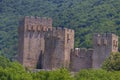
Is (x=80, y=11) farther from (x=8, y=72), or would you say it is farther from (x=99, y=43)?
(x=8, y=72)

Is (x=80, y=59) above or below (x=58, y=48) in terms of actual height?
below

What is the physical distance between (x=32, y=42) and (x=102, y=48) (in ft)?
28.3

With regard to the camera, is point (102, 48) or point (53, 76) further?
point (102, 48)

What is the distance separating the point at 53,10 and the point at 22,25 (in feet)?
183

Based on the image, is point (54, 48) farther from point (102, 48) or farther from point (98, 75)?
point (98, 75)

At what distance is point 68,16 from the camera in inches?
5413

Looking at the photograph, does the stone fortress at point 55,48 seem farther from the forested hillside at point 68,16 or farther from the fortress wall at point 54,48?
the forested hillside at point 68,16

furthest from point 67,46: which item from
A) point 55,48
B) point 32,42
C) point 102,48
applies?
point 32,42

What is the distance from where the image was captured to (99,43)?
8825 cm

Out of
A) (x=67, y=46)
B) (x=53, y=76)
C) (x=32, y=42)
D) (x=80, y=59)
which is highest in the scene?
(x=32, y=42)

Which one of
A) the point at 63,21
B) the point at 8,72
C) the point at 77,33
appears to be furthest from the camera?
the point at 63,21

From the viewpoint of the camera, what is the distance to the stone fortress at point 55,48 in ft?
290

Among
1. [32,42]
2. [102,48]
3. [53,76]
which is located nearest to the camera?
[53,76]

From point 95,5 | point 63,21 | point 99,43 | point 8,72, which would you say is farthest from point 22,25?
point 95,5
